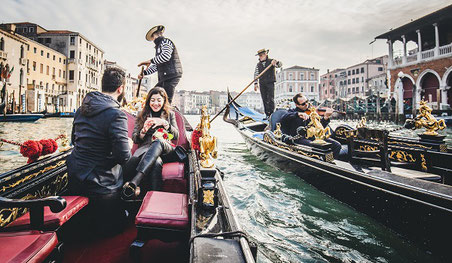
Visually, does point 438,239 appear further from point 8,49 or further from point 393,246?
point 8,49

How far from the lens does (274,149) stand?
15.7 ft

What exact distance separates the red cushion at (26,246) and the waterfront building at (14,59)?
83.1ft

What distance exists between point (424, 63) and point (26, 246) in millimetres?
23365

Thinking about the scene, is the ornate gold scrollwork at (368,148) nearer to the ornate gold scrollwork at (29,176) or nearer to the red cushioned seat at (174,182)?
the red cushioned seat at (174,182)

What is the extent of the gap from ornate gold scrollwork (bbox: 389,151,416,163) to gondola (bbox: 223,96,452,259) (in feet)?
0.05

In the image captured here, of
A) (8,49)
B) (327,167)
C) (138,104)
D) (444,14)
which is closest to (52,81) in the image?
(8,49)

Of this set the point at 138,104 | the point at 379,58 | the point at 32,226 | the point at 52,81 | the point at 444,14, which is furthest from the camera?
the point at 379,58

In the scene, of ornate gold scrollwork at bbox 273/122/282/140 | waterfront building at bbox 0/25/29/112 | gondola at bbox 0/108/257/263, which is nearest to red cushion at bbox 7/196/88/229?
gondola at bbox 0/108/257/263

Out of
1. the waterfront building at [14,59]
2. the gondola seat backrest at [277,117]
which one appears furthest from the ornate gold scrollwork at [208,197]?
the waterfront building at [14,59]

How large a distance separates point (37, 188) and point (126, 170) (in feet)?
2.01

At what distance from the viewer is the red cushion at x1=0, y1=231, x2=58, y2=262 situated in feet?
2.79

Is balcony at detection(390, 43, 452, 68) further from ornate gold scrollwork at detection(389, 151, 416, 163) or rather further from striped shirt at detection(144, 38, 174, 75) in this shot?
striped shirt at detection(144, 38, 174, 75)

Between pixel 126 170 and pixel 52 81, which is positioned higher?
pixel 52 81

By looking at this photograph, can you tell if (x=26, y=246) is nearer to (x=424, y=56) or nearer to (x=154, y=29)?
(x=154, y=29)
